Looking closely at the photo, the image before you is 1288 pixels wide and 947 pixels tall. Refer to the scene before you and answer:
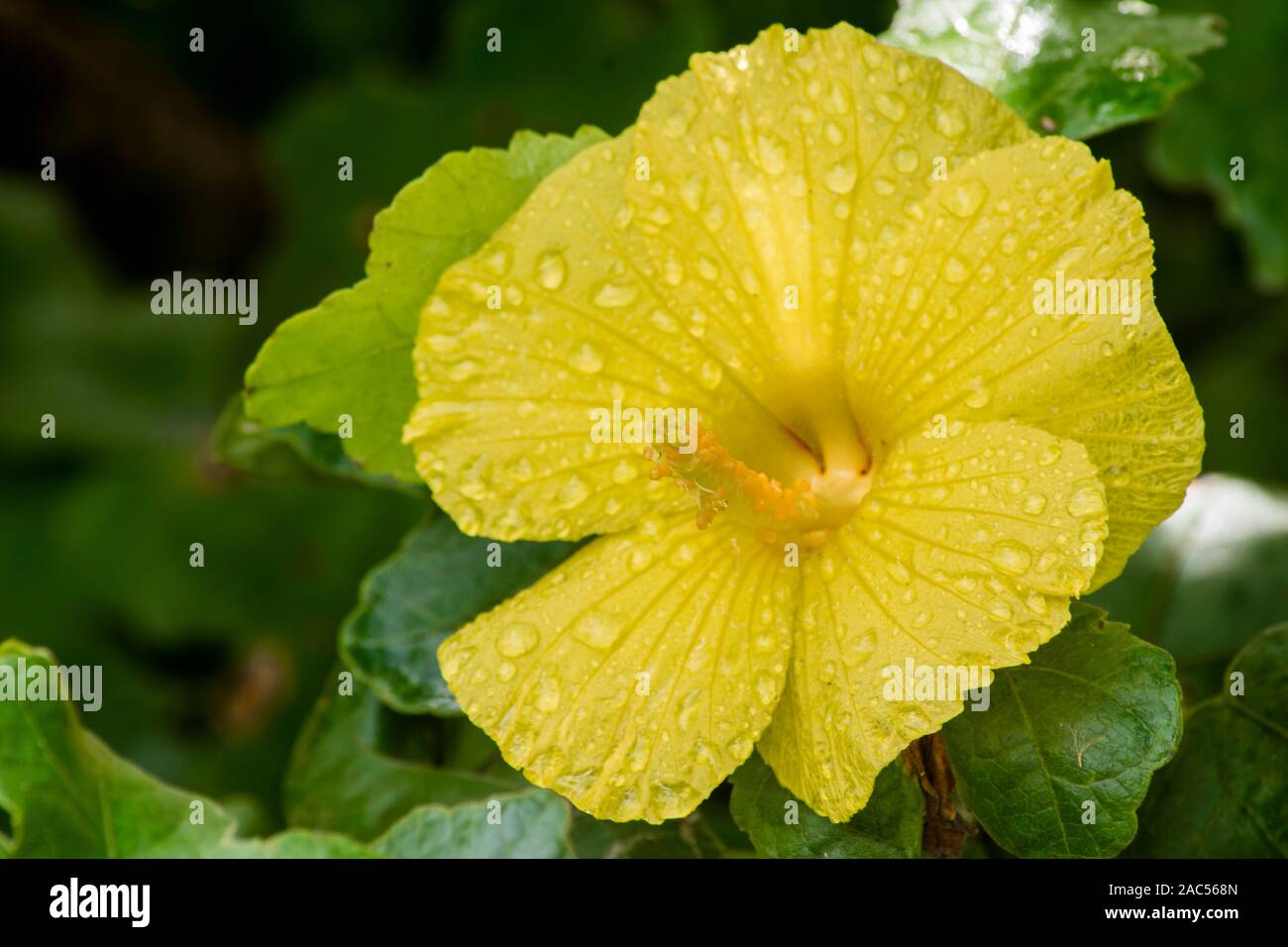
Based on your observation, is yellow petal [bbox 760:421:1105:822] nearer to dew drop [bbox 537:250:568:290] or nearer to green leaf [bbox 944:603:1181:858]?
green leaf [bbox 944:603:1181:858]

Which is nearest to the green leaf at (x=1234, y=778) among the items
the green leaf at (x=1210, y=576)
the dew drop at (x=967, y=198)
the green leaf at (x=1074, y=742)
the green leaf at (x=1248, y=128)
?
the green leaf at (x=1074, y=742)

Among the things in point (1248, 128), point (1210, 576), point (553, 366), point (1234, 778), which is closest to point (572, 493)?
point (553, 366)

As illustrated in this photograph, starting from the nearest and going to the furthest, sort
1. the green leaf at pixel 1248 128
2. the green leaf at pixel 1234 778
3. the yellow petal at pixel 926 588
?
the yellow petal at pixel 926 588, the green leaf at pixel 1234 778, the green leaf at pixel 1248 128

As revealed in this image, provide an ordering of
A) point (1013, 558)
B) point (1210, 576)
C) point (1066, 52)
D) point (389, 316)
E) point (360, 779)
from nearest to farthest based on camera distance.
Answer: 1. point (1013, 558)
2. point (389, 316)
3. point (1066, 52)
4. point (360, 779)
5. point (1210, 576)

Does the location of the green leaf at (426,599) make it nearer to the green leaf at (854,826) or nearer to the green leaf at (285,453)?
the green leaf at (285,453)

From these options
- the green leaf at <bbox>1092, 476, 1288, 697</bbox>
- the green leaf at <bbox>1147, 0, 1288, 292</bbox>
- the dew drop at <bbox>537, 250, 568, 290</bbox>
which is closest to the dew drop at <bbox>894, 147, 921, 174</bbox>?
the dew drop at <bbox>537, 250, 568, 290</bbox>

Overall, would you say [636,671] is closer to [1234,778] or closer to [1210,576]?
[1234,778]
